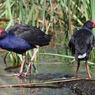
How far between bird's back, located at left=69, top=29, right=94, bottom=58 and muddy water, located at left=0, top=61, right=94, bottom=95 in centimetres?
47

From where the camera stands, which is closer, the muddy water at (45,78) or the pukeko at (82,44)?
the muddy water at (45,78)

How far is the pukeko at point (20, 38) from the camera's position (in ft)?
20.6

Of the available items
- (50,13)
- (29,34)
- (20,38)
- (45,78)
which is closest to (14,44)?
(20,38)

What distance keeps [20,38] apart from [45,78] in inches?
28.0

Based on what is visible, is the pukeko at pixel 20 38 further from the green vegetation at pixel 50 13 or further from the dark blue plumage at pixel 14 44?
the green vegetation at pixel 50 13

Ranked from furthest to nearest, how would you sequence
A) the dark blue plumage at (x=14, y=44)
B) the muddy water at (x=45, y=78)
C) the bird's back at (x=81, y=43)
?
the dark blue plumage at (x=14, y=44) < the bird's back at (x=81, y=43) < the muddy water at (x=45, y=78)

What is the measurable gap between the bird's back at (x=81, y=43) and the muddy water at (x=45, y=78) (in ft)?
1.55

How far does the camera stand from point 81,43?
5965 mm

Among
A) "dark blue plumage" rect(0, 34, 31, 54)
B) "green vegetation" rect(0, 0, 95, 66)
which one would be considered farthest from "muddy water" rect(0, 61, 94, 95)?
"dark blue plumage" rect(0, 34, 31, 54)

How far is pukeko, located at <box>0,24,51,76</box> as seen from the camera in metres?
6.28

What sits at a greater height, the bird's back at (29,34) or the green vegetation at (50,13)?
the green vegetation at (50,13)

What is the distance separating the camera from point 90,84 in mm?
5621

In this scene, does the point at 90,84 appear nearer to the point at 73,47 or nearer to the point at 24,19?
the point at 73,47

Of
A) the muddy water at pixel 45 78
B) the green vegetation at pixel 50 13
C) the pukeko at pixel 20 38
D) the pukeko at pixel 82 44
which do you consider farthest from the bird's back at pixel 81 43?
the pukeko at pixel 20 38
